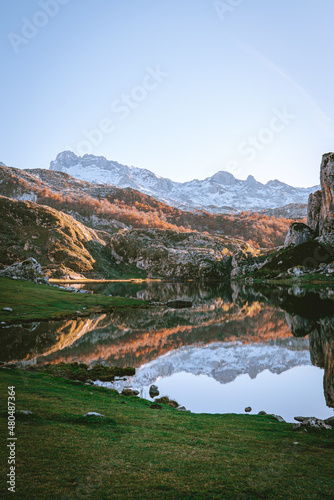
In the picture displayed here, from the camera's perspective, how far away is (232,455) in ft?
40.4

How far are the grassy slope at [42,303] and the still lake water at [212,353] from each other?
224 inches

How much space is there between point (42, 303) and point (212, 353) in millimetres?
44136

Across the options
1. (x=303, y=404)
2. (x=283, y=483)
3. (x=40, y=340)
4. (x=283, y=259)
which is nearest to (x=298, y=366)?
(x=303, y=404)

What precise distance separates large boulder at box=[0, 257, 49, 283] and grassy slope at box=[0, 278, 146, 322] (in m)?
14.3

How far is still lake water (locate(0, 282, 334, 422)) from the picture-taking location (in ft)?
84.5

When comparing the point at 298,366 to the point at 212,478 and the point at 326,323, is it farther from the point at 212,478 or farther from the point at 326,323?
the point at 212,478

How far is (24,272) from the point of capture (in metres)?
96.7

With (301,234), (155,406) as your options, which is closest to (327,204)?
(301,234)

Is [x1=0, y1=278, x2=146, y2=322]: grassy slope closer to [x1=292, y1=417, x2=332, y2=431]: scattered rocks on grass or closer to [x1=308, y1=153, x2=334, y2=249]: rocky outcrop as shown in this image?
[x1=292, y1=417, x2=332, y2=431]: scattered rocks on grass

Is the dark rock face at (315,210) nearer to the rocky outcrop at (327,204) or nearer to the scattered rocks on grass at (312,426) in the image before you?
the rocky outcrop at (327,204)

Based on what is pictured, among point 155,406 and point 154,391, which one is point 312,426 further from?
point 154,391

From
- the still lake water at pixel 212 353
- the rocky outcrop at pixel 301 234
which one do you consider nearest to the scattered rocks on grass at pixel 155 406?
the still lake water at pixel 212 353

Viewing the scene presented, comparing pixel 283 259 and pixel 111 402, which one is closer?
pixel 111 402

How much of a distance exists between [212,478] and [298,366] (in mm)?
26853
